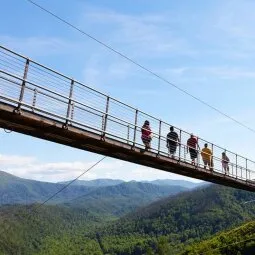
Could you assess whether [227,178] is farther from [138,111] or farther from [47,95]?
[47,95]

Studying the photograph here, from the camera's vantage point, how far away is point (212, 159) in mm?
24594

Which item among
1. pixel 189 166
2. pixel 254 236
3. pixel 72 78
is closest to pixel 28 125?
pixel 72 78

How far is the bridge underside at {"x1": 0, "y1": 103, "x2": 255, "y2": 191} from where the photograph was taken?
13031mm

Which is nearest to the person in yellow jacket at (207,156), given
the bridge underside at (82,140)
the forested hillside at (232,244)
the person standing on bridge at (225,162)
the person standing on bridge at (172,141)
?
the bridge underside at (82,140)

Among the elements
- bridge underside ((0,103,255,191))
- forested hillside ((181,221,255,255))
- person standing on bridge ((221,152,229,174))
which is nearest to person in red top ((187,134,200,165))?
bridge underside ((0,103,255,191))

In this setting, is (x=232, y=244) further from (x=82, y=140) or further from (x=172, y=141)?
(x=82, y=140)

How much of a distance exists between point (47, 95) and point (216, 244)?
14439 cm

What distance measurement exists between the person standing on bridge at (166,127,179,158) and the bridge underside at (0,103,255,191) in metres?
0.53

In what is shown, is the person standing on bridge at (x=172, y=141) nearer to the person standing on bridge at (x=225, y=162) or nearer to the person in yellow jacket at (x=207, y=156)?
the person in yellow jacket at (x=207, y=156)

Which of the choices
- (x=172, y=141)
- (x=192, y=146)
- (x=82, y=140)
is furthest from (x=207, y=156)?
(x=82, y=140)

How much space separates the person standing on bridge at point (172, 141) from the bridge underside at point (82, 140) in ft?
1.75

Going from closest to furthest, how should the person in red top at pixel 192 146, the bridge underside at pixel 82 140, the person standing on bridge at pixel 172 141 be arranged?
the bridge underside at pixel 82 140 < the person standing on bridge at pixel 172 141 < the person in red top at pixel 192 146

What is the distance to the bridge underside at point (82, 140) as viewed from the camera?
13.0 m

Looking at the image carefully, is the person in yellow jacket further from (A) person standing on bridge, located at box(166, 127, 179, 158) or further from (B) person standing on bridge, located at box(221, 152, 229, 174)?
(A) person standing on bridge, located at box(166, 127, 179, 158)
